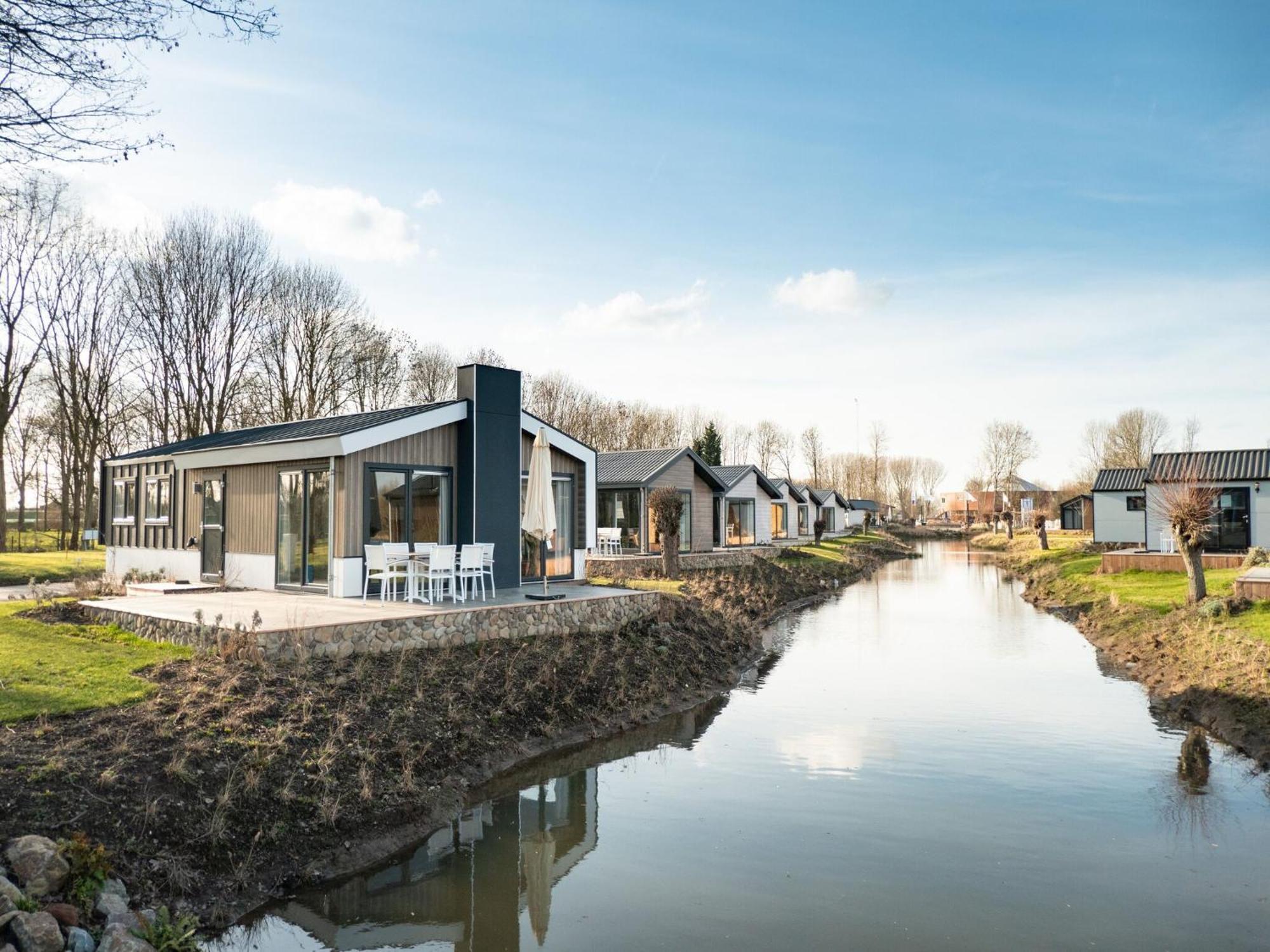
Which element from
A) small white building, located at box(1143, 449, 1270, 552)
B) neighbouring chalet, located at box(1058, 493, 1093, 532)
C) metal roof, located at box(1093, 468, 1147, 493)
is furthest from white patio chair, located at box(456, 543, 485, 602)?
neighbouring chalet, located at box(1058, 493, 1093, 532)

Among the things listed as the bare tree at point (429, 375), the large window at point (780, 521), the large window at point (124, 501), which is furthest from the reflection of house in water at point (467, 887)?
the large window at point (780, 521)

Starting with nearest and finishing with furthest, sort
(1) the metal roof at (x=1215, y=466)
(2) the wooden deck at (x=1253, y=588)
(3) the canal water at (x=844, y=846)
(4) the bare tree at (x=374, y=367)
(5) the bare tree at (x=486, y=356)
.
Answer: (3) the canal water at (x=844, y=846) → (2) the wooden deck at (x=1253, y=588) → (1) the metal roof at (x=1215, y=466) → (4) the bare tree at (x=374, y=367) → (5) the bare tree at (x=486, y=356)

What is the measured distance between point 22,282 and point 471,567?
22.5 metres

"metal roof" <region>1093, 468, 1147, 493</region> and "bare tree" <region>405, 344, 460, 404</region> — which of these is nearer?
"metal roof" <region>1093, 468, 1147, 493</region>

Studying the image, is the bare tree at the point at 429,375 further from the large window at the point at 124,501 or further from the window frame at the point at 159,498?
the window frame at the point at 159,498

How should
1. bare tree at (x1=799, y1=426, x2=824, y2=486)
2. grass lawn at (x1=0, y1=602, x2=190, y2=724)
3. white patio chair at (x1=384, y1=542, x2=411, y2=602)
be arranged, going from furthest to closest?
bare tree at (x1=799, y1=426, x2=824, y2=486) < white patio chair at (x1=384, y1=542, x2=411, y2=602) < grass lawn at (x1=0, y1=602, x2=190, y2=724)

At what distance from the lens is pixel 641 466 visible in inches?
1041

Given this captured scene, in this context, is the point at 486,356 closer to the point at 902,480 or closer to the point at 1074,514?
the point at 1074,514

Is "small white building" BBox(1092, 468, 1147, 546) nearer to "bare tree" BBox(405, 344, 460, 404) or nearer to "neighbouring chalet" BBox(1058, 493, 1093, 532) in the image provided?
"neighbouring chalet" BBox(1058, 493, 1093, 532)

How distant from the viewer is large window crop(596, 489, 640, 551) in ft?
84.5

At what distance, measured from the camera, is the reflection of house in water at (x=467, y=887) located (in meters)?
5.66

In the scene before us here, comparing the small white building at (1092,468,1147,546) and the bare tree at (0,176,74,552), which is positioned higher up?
the bare tree at (0,176,74,552)

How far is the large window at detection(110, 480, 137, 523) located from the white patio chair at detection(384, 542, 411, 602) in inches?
333

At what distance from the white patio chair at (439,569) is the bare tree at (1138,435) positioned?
47328mm
